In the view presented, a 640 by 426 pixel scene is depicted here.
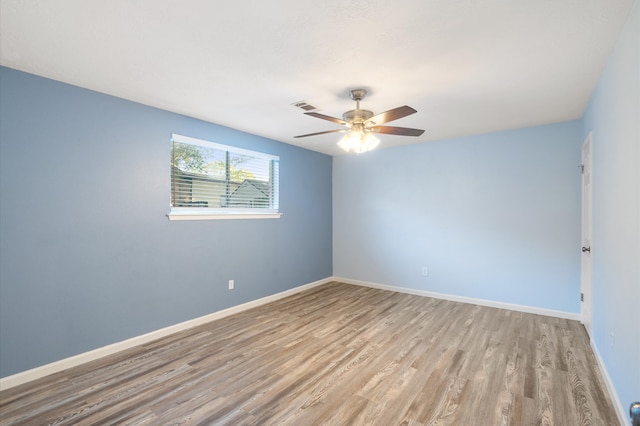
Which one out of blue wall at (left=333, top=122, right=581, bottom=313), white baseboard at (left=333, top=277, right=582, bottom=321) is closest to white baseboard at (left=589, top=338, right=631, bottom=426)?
white baseboard at (left=333, top=277, right=582, bottom=321)

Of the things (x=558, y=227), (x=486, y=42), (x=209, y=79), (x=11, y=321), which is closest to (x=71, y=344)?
(x=11, y=321)

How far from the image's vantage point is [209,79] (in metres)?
2.54

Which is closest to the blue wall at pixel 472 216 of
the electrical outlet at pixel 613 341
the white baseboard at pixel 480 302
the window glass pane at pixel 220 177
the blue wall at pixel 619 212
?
the white baseboard at pixel 480 302

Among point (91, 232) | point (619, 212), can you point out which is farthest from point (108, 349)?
point (619, 212)

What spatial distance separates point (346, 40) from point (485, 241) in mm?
3547

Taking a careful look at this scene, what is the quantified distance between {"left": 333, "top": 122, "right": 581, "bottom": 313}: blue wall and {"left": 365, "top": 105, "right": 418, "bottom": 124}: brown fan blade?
2.50m

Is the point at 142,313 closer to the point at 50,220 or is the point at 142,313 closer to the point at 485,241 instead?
the point at 50,220

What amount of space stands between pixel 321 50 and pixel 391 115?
737mm

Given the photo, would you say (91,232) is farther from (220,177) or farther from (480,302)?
(480,302)

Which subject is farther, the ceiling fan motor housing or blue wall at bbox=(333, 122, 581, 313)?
blue wall at bbox=(333, 122, 581, 313)

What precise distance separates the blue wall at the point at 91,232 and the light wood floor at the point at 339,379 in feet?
1.18

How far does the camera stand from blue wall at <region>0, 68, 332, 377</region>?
2367 millimetres

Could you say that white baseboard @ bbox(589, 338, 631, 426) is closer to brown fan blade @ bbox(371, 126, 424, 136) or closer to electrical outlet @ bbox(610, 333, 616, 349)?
electrical outlet @ bbox(610, 333, 616, 349)

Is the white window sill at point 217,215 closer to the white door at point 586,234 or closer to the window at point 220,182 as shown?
the window at point 220,182
